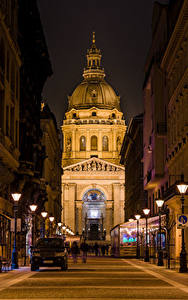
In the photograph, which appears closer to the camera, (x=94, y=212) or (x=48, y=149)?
(x=48, y=149)

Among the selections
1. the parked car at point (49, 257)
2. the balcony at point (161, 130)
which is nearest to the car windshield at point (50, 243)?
the parked car at point (49, 257)

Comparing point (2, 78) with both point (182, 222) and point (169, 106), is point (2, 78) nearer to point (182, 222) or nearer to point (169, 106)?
point (182, 222)

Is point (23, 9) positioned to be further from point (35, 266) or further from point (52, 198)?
point (52, 198)

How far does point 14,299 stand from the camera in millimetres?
18891

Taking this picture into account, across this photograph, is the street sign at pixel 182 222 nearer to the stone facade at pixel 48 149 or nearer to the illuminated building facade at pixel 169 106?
the illuminated building facade at pixel 169 106

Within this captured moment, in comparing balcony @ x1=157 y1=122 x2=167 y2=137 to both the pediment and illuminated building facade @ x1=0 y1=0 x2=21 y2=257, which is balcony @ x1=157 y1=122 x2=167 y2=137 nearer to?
illuminated building facade @ x1=0 y1=0 x2=21 y2=257

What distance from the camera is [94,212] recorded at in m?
196

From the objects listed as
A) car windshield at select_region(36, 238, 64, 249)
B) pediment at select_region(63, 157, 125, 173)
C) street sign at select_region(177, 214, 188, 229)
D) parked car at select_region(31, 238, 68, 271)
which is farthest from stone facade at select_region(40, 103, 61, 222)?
pediment at select_region(63, 157, 125, 173)

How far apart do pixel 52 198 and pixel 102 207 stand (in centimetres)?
8953

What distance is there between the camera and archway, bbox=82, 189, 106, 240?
194m

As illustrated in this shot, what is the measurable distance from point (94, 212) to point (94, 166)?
38.0ft

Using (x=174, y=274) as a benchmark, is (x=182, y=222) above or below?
above

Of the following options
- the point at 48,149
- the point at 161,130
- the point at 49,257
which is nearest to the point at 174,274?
the point at 49,257

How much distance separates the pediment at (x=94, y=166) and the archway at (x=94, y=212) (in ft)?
18.2
